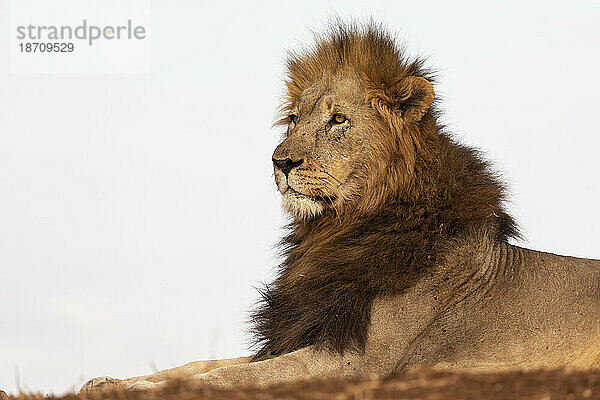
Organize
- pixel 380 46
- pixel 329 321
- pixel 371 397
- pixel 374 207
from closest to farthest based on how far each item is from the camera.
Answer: pixel 371 397, pixel 329 321, pixel 374 207, pixel 380 46

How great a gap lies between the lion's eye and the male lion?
3cm

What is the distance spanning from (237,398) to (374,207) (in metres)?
2.90

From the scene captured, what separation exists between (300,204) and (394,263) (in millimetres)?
861

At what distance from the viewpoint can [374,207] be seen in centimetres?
716

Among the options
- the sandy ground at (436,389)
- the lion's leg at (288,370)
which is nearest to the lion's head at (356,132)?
the lion's leg at (288,370)

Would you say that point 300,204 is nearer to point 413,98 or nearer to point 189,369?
point 413,98

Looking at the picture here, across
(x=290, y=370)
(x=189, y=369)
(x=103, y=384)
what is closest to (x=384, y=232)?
(x=290, y=370)

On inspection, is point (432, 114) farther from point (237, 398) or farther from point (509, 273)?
point (237, 398)

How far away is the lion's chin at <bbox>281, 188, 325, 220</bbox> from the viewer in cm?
716

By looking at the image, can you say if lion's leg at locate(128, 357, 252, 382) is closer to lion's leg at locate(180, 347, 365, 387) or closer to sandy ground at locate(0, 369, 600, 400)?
lion's leg at locate(180, 347, 365, 387)

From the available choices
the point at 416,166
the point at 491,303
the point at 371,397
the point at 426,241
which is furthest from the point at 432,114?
the point at 371,397

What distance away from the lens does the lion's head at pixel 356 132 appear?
7.14m

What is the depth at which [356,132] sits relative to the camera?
7312mm

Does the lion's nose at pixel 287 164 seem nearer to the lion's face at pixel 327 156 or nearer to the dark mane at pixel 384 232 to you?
the lion's face at pixel 327 156
